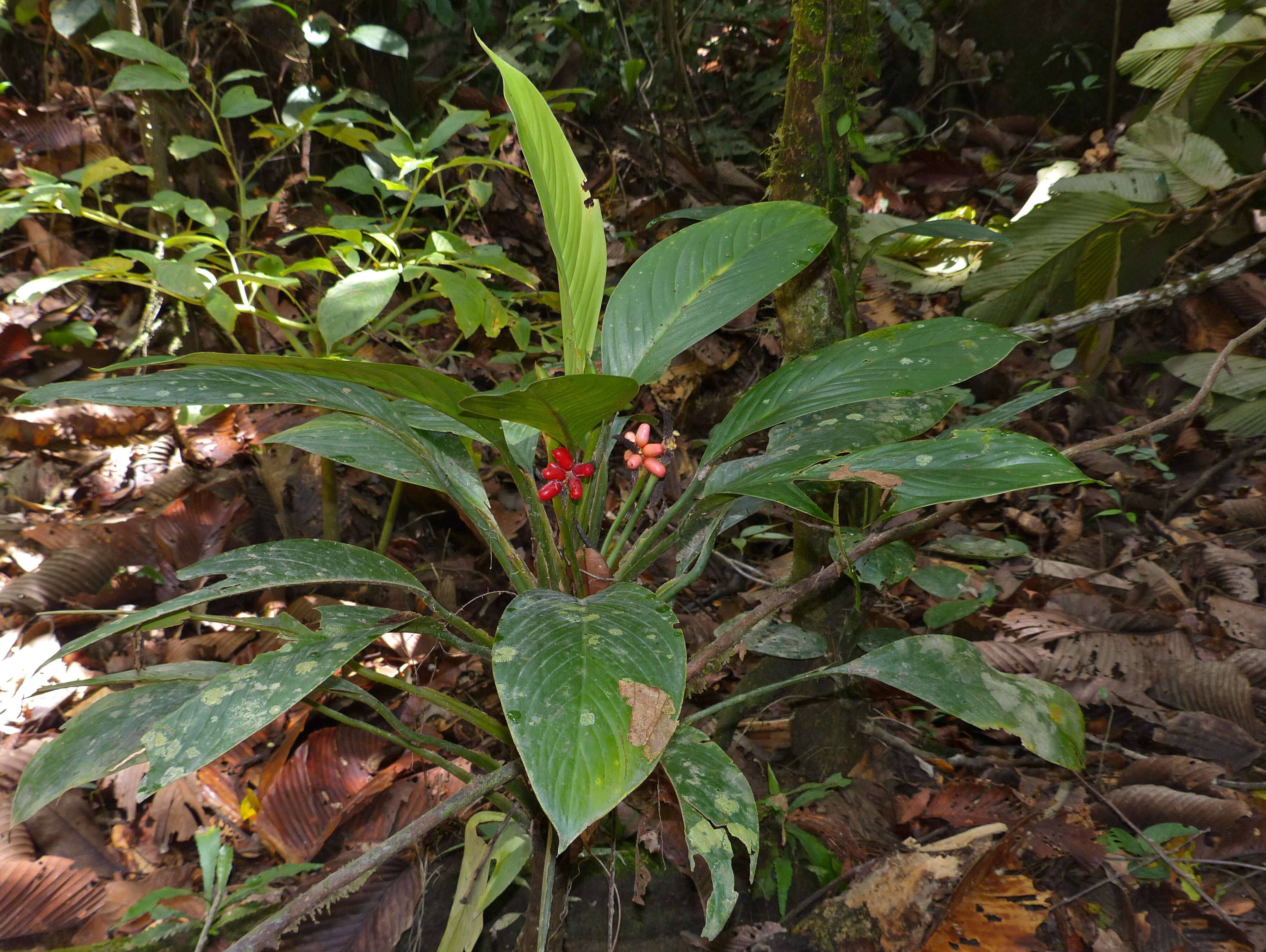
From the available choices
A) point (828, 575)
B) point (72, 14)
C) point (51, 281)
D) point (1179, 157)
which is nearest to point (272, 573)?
point (828, 575)

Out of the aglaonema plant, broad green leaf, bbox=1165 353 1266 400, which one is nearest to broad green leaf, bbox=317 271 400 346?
the aglaonema plant

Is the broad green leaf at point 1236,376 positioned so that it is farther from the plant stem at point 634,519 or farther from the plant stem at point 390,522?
the plant stem at point 390,522

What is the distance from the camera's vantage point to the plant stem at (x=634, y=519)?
94 centimetres

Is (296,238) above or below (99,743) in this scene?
above

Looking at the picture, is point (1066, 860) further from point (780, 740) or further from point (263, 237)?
point (263, 237)

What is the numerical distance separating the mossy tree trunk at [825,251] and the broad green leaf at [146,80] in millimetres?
1121

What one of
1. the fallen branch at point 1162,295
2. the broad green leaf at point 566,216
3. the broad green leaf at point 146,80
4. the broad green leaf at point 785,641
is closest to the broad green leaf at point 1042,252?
the fallen branch at point 1162,295

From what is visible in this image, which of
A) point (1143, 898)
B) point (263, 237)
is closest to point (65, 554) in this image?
point (263, 237)

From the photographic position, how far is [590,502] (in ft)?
3.07

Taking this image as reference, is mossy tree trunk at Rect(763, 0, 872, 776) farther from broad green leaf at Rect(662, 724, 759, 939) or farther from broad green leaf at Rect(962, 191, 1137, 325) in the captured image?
broad green leaf at Rect(962, 191, 1137, 325)

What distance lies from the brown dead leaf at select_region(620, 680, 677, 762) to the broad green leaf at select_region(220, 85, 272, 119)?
1.46m

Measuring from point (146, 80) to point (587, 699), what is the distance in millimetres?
1487

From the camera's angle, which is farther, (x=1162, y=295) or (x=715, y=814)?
(x=1162, y=295)

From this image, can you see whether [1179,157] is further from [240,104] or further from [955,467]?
[240,104]
